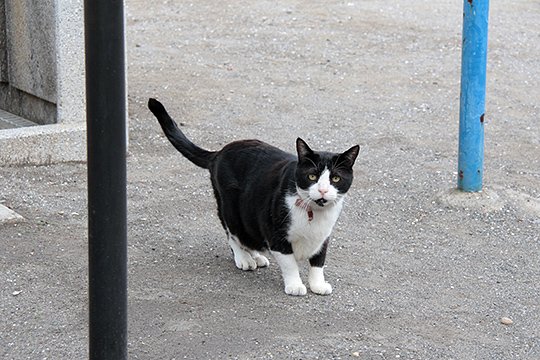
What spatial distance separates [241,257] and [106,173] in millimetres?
2255

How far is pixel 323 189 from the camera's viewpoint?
14.6 feet

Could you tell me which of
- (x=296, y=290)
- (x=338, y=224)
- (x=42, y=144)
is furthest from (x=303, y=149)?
(x=42, y=144)

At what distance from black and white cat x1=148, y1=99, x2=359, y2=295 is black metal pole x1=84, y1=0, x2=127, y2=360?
1.66 meters

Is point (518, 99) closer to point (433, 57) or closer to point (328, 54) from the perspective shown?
point (433, 57)

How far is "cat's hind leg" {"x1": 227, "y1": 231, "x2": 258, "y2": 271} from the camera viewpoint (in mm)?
5005

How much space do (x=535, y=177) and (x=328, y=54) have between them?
11.3 ft

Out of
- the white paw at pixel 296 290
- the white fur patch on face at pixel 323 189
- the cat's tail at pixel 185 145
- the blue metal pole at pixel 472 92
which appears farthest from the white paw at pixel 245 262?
the blue metal pole at pixel 472 92

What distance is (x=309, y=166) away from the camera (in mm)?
4527

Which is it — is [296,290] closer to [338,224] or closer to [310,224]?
[310,224]

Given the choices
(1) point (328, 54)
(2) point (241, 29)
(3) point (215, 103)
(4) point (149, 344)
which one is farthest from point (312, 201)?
(2) point (241, 29)

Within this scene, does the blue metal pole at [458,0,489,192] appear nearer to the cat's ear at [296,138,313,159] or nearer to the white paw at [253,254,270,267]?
the white paw at [253,254,270,267]

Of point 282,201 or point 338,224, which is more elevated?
point 282,201

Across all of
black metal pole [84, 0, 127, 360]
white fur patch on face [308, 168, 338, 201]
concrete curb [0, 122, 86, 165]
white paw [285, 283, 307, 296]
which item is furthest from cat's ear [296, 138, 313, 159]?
concrete curb [0, 122, 86, 165]

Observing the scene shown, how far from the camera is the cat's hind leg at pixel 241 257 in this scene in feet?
16.4
